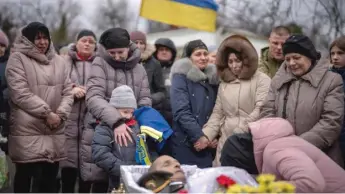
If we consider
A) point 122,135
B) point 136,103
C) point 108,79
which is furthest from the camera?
point 108,79

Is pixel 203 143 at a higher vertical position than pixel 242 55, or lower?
lower

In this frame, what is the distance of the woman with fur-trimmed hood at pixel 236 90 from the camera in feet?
19.4

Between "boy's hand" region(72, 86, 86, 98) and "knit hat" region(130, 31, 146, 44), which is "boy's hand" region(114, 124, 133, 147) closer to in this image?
"boy's hand" region(72, 86, 86, 98)

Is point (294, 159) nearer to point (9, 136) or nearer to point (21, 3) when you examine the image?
point (9, 136)

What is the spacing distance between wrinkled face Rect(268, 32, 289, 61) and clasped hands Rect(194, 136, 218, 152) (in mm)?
1036

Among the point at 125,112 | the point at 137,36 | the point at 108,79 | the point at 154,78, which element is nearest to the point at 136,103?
the point at 125,112

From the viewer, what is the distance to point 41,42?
611 cm

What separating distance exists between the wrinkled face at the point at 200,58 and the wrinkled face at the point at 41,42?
143 centimetres

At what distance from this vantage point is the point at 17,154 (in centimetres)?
602

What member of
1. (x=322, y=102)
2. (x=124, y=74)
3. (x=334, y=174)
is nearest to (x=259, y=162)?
(x=334, y=174)

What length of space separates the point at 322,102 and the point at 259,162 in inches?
34.3

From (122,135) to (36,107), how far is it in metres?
1.00

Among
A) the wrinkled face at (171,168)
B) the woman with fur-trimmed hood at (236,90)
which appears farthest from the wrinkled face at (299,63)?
the wrinkled face at (171,168)

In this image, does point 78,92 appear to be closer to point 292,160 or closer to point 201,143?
point 201,143
